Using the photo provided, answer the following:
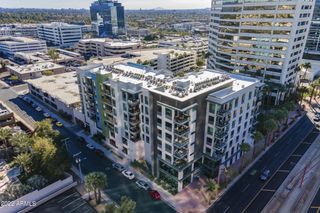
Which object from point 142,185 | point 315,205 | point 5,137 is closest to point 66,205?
point 142,185

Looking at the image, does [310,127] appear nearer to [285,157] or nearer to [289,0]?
[285,157]

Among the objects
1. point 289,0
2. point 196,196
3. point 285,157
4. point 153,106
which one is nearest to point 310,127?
point 285,157

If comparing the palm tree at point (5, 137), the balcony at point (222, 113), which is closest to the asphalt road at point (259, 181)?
the balcony at point (222, 113)

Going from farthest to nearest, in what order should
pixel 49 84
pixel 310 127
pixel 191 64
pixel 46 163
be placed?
pixel 191 64 → pixel 49 84 → pixel 310 127 → pixel 46 163

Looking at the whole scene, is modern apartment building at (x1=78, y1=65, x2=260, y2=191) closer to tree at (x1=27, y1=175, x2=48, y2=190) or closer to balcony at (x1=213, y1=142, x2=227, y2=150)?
balcony at (x1=213, y1=142, x2=227, y2=150)

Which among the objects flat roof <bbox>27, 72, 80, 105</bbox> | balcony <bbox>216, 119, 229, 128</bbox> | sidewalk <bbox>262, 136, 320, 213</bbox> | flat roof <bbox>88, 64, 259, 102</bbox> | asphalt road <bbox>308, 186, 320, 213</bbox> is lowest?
asphalt road <bbox>308, 186, 320, 213</bbox>

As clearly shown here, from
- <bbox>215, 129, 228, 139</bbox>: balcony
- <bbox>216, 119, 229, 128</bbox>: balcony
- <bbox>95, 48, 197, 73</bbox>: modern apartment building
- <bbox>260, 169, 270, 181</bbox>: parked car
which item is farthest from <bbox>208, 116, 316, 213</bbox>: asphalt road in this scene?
<bbox>95, 48, 197, 73</bbox>: modern apartment building
